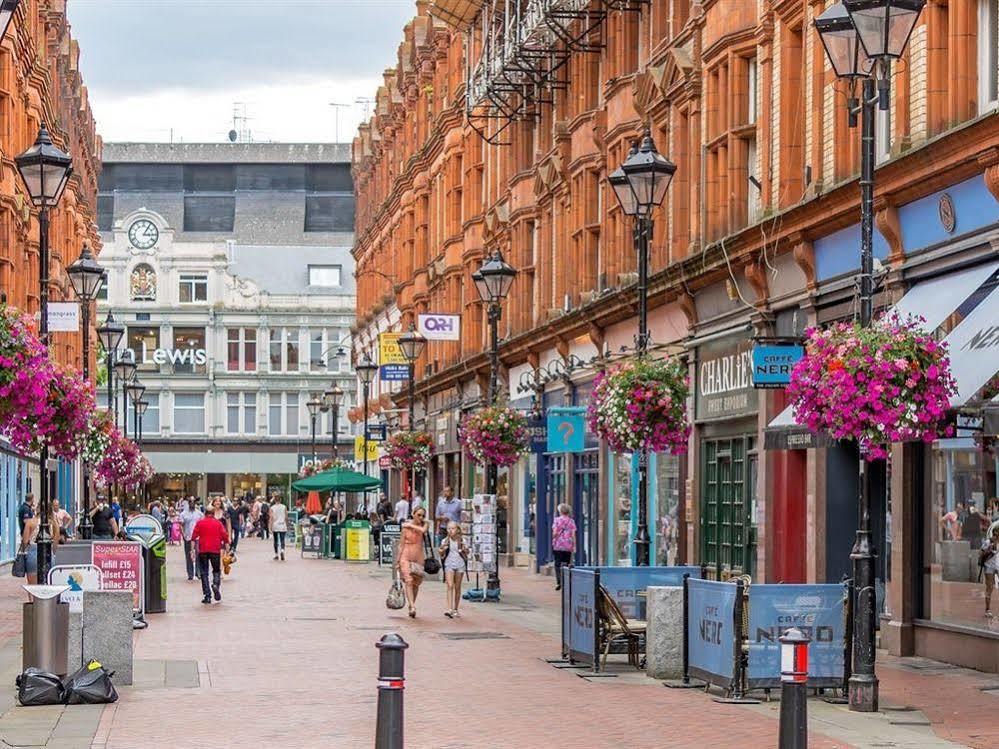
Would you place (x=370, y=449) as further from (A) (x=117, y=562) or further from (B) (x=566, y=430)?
(A) (x=117, y=562)

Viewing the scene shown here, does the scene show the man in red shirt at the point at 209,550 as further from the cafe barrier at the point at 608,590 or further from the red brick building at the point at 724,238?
the cafe barrier at the point at 608,590

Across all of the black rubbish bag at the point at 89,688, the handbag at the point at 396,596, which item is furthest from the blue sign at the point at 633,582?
the handbag at the point at 396,596

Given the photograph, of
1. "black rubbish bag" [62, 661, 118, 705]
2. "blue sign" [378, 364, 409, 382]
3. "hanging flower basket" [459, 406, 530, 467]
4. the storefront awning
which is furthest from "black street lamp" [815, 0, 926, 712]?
"blue sign" [378, 364, 409, 382]

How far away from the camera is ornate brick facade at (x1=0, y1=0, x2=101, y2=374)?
167 feet

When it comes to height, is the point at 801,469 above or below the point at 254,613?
above

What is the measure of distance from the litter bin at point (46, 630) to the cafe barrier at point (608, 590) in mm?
5727

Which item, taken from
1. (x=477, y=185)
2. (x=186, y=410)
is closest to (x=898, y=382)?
(x=477, y=185)

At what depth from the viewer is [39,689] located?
16828 millimetres

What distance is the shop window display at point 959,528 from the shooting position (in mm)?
20094

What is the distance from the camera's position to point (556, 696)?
18.1 m

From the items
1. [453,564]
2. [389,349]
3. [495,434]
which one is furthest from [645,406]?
[389,349]

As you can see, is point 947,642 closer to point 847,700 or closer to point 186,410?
point 847,700

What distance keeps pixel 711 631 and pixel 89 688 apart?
18.4 ft

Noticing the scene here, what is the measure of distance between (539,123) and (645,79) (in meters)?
11.4
